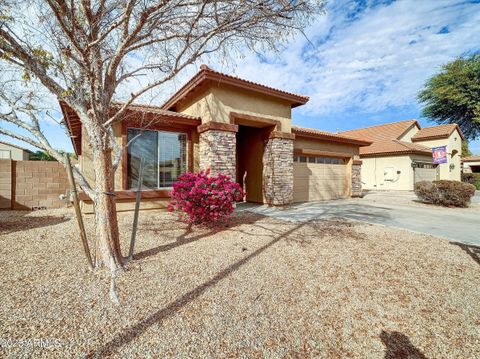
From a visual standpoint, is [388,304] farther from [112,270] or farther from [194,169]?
[194,169]

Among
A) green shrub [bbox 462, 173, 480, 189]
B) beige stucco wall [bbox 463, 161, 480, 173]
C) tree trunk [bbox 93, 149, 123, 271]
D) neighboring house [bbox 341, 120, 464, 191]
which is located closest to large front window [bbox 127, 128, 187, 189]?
tree trunk [bbox 93, 149, 123, 271]

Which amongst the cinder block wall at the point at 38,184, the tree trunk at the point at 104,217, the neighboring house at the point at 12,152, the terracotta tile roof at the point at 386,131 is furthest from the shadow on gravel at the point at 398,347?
the neighboring house at the point at 12,152

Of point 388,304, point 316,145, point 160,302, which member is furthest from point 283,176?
point 160,302

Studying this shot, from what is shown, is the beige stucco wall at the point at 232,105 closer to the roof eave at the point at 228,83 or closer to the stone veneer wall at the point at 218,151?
the roof eave at the point at 228,83

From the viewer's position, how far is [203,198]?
235 inches

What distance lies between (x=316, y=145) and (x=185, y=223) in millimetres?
8445

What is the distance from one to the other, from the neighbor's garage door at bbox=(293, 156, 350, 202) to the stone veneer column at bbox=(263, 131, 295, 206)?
1313mm

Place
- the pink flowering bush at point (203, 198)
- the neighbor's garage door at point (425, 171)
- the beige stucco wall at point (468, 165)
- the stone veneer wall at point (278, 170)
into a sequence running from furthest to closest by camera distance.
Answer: the beige stucco wall at point (468, 165) < the neighbor's garage door at point (425, 171) < the stone veneer wall at point (278, 170) < the pink flowering bush at point (203, 198)

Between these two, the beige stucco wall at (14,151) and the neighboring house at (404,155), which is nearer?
the neighboring house at (404,155)

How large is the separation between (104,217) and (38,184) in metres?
8.96

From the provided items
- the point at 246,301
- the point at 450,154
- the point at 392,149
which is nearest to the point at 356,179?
the point at 392,149

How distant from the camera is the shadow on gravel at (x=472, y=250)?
4480 millimetres

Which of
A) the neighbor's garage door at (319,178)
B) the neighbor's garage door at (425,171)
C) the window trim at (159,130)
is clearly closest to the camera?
the window trim at (159,130)

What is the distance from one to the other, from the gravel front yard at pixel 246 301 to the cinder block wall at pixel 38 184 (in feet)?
18.8
